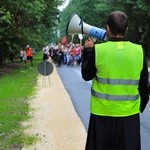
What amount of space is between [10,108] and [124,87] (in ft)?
28.9

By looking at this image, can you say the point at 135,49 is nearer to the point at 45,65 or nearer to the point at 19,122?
the point at 19,122

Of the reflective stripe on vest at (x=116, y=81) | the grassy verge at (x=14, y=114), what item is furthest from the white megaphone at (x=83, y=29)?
the grassy verge at (x=14, y=114)

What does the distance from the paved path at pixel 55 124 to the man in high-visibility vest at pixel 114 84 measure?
3607mm

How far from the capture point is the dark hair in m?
4.46

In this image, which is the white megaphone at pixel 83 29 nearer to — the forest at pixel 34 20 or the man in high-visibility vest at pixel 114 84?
the man in high-visibility vest at pixel 114 84

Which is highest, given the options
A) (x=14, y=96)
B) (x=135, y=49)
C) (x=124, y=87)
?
(x=135, y=49)

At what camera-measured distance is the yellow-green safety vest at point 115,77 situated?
4.46 m

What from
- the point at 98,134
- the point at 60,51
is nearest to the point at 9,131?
the point at 98,134

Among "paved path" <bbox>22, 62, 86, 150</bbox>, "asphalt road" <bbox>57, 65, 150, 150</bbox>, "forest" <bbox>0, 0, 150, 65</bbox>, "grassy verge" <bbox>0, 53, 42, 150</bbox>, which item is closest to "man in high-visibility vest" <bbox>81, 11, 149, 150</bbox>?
"paved path" <bbox>22, 62, 86, 150</bbox>

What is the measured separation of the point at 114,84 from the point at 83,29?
0.77 meters

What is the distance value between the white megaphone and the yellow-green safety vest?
245 millimetres

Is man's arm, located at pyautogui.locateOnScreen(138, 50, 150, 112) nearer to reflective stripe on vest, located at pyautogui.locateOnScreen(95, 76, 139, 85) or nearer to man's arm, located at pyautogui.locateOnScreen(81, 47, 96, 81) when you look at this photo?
reflective stripe on vest, located at pyautogui.locateOnScreen(95, 76, 139, 85)

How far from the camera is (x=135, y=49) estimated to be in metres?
4.54

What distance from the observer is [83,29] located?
194 inches
